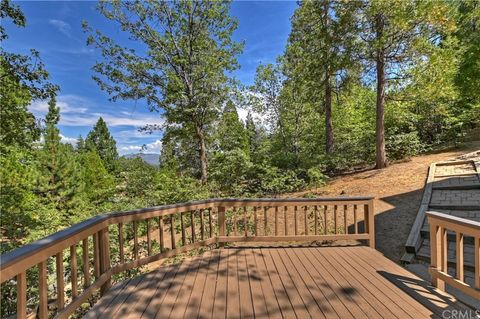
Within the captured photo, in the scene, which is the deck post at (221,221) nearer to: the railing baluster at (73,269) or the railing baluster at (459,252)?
the railing baluster at (73,269)

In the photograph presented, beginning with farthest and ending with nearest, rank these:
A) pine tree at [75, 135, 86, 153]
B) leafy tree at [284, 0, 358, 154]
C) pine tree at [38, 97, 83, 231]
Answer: pine tree at [75, 135, 86, 153], pine tree at [38, 97, 83, 231], leafy tree at [284, 0, 358, 154]

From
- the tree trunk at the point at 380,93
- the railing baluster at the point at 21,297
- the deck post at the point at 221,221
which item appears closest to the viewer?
the railing baluster at the point at 21,297

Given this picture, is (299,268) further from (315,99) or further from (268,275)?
(315,99)

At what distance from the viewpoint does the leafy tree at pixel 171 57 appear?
9312mm

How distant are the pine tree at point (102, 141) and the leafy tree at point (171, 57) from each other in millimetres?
26419

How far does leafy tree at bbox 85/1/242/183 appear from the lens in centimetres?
931

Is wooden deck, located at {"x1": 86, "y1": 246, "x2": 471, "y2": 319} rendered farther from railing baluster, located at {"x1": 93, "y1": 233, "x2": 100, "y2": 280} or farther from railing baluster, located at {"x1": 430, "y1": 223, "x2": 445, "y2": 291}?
railing baluster, located at {"x1": 93, "y1": 233, "x2": 100, "y2": 280}

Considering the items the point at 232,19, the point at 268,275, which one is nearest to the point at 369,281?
the point at 268,275

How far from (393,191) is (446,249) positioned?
4.72 meters

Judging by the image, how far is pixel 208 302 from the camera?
246cm

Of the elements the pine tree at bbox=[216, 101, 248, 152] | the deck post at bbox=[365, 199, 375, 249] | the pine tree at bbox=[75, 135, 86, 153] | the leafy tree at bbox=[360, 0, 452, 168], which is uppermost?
the leafy tree at bbox=[360, 0, 452, 168]

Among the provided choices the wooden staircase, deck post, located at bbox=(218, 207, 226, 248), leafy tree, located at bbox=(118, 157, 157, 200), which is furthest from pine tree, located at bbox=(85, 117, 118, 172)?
the wooden staircase

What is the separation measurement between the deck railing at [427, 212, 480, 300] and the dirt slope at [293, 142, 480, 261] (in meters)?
1.65

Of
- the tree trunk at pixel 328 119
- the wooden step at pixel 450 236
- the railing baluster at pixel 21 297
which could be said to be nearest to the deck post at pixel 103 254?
the railing baluster at pixel 21 297
